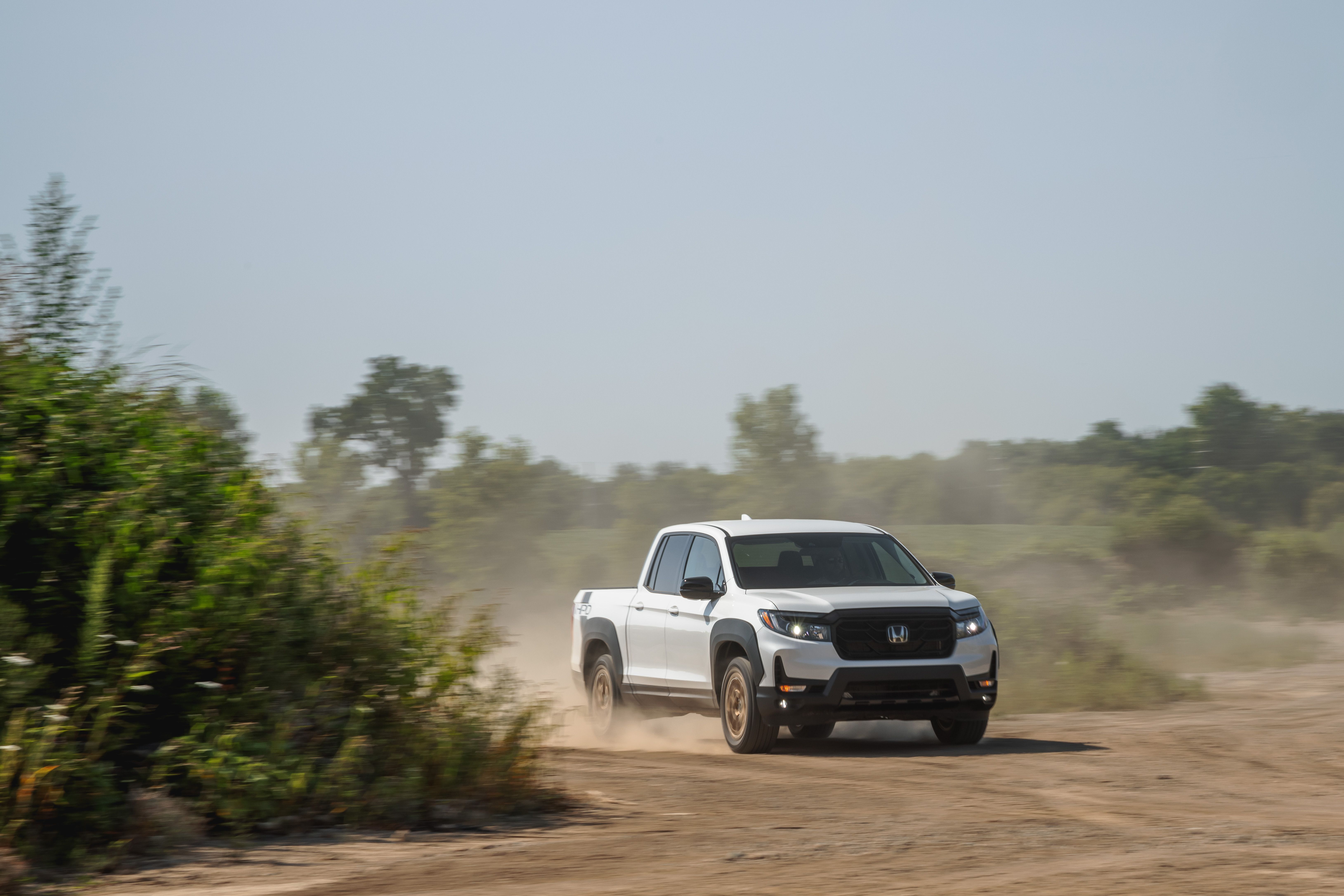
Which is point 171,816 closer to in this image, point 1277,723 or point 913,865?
point 913,865

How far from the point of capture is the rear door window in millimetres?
12648

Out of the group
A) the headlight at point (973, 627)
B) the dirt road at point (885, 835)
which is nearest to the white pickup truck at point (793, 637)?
the headlight at point (973, 627)

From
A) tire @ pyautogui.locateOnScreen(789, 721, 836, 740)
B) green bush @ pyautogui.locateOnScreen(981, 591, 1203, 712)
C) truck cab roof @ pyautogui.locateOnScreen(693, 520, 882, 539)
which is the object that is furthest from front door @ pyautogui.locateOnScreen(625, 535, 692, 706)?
green bush @ pyautogui.locateOnScreen(981, 591, 1203, 712)

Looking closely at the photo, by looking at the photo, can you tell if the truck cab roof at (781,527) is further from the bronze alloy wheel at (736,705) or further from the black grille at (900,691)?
the black grille at (900,691)

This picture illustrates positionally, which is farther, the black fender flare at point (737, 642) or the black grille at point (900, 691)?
the black fender flare at point (737, 642)

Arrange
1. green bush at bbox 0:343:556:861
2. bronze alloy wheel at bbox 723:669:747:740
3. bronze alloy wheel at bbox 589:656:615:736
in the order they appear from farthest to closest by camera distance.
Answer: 1. bronze alloy wheel at bbox 589:656:615:736
2. bronze alloy wheel at bbox 723:669:747:740
3. green bush at bbox 0:343:556:861

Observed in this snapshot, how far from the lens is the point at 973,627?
11.3 metres

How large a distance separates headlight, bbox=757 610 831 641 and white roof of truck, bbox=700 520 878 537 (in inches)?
49.5

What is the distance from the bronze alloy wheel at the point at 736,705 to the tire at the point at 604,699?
Result: 1713mm

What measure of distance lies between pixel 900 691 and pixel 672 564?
8.77 feet

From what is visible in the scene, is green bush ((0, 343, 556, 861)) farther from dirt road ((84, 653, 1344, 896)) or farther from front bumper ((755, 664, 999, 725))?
front bumper ((755, 664, 999, 725))

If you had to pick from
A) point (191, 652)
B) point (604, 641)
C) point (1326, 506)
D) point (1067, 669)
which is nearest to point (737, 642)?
point (604, 641)

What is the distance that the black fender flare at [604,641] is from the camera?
13.0 metres

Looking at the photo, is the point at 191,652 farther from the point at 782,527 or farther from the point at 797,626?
the point at 782,527
